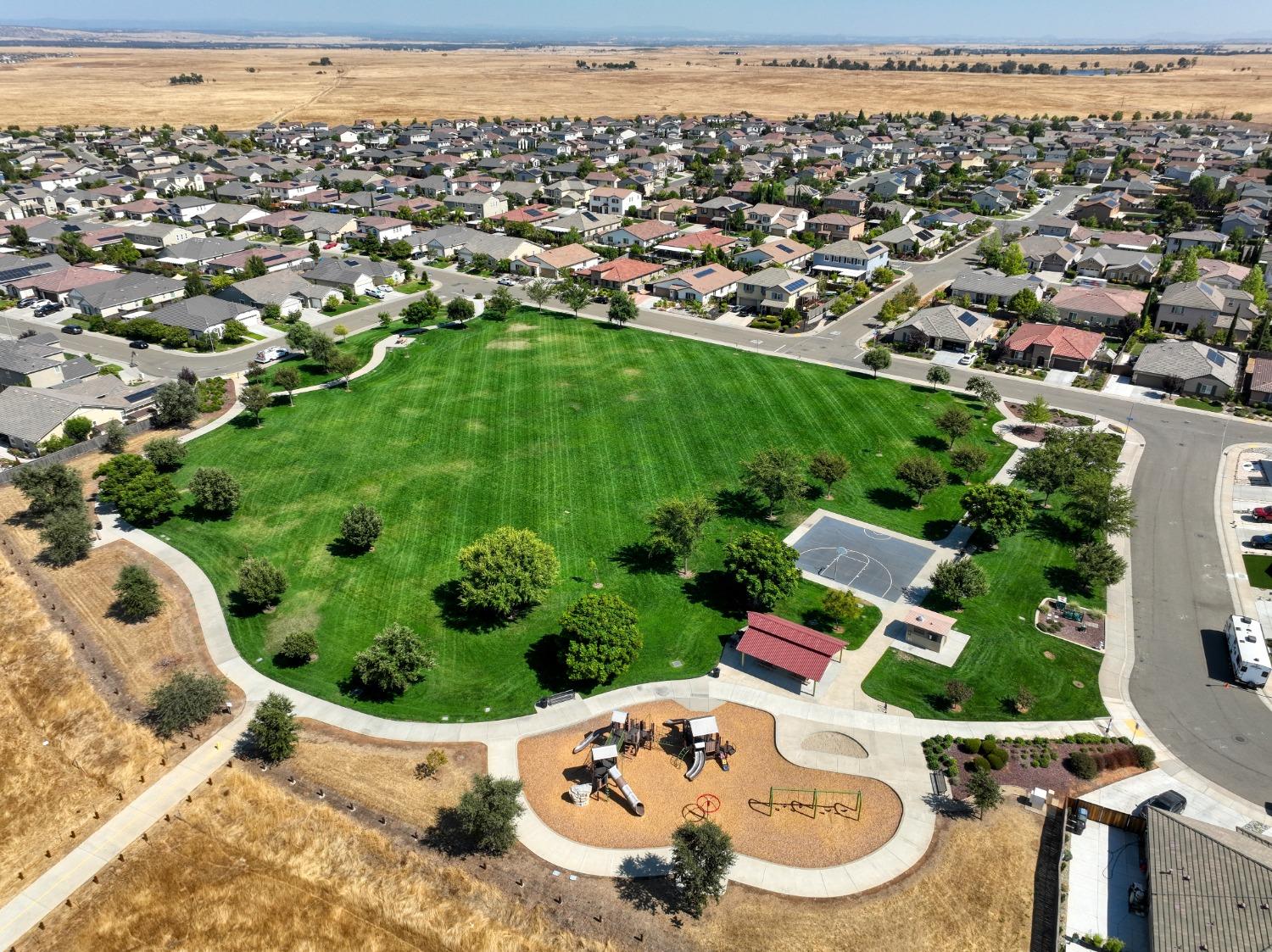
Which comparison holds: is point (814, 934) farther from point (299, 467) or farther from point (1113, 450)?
point (299, 467)

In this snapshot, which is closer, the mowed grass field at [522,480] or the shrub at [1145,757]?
the shrub at [1145,757]

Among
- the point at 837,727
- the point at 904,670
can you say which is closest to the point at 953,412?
the point at 904,670

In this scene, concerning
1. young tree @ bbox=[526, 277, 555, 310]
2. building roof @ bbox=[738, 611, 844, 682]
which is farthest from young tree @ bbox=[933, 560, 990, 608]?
young tree @ bbox=[526, 277, 555, 310]

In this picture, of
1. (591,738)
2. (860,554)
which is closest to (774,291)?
(860,554)

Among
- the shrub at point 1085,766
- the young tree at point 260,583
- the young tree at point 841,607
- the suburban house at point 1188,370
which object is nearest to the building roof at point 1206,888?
the shrub at point 1085,766

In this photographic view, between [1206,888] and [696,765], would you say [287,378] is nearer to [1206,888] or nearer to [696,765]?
[696,765]

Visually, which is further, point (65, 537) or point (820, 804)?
point (65, 537)

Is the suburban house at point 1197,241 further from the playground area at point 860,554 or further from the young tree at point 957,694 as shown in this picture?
the young tree at point 957,694
